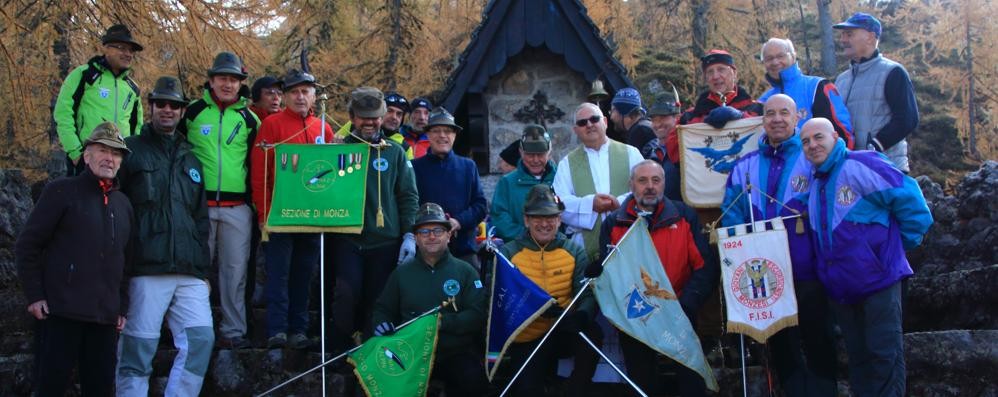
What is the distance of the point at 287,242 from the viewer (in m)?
6.98

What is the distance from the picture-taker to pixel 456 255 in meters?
7.30

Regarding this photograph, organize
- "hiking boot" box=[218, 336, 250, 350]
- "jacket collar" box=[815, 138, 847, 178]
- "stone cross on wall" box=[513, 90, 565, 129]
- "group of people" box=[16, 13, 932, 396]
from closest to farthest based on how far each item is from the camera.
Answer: "group of people" box=[16, 13, 932, 396] < "jacket collar" box=[815, 138, 847, 178] < "hiking boot" box=[218, 336, 250, 350] < "stone cross on wall" box=[513, 90, 565, 129]

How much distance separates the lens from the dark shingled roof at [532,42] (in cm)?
932

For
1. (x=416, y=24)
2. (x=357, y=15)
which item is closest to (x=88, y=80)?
(x=416, y=24)

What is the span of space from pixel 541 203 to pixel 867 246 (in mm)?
2139

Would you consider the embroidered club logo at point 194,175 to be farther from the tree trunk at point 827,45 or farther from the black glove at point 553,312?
the tree trunk at point 827,45

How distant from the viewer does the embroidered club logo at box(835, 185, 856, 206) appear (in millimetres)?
5719

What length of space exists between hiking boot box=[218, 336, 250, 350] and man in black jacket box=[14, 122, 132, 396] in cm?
118

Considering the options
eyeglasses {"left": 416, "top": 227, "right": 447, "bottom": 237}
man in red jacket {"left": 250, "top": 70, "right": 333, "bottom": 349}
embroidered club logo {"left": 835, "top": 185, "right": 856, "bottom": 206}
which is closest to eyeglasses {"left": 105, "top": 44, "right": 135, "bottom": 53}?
man in red jacket {"left": 250, "top": 70, "right": 333, "bottom": 349}

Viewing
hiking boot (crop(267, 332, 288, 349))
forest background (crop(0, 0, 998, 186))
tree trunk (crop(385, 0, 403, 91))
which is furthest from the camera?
forest background (crop(0, 0, 998, 186))

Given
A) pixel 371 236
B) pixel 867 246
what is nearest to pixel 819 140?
pixel 867 246

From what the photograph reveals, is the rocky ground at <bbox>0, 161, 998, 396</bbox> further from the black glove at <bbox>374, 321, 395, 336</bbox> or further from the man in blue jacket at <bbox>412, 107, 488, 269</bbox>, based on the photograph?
the man in blue jacket at <bbox>412, 107, 488, 269</bbox>

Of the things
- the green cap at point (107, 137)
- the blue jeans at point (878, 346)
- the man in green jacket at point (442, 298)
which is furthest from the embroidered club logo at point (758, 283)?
→ the green cap at point (107, 137)

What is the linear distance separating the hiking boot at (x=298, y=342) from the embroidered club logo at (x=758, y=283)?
3.11m
